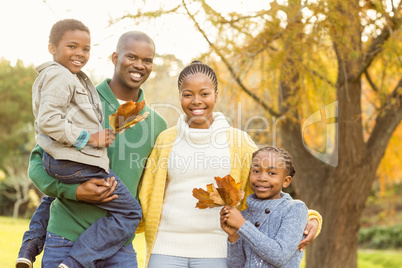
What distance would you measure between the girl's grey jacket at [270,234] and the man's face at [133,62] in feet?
3.05

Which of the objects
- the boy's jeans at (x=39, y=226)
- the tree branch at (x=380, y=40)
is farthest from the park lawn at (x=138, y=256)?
the boy's jeans at (x=39, y=226)

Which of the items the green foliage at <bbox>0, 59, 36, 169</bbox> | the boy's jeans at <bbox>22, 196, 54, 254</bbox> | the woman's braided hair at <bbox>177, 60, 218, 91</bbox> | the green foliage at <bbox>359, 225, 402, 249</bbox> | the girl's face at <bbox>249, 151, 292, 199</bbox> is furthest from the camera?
the green foliage at <bbox>0, 59, 36, 169</bbox>

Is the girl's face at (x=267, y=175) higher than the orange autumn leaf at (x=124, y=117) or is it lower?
lower

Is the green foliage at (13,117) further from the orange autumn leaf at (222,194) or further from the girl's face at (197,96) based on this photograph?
the orange autumn leaf at (222,194)

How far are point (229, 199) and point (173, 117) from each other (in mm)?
7551

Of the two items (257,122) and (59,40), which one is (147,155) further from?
(257,122)

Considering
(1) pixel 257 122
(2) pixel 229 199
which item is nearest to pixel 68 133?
Answer: (2) pixel 229 199

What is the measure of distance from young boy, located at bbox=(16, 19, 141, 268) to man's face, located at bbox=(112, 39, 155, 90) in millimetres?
285

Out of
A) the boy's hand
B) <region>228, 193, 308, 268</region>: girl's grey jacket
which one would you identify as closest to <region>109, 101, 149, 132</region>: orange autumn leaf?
the boy's hand

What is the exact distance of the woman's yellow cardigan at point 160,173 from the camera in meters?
2.44

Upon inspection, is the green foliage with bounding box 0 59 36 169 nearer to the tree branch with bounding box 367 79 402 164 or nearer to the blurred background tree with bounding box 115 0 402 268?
the blurred background tree with bounding box 115 0 402 268

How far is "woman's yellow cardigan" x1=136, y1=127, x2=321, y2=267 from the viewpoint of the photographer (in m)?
2.44

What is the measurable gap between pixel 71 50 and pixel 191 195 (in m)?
0.97

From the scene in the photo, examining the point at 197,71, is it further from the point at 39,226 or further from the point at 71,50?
the point at 39,226
